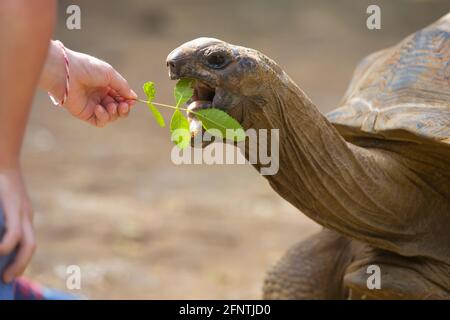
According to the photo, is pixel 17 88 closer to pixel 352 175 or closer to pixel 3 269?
pixel 3 269

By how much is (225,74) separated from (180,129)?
0.60 ft

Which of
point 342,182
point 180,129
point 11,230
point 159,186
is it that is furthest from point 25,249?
point 159,186

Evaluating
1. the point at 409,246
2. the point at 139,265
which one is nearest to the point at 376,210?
the point at 409,246

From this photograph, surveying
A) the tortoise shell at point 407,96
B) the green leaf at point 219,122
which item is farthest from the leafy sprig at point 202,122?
the tortoise shell at point 407,96

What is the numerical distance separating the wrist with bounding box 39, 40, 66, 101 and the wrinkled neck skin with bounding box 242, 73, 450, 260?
55 centimetres

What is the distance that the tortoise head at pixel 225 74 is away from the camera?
2.06 m

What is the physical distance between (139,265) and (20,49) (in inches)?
112

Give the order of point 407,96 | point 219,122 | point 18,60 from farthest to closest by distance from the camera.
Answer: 1. point 407,96
2. point 219,122
3. point 18,60

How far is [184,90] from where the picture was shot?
2.10 meters

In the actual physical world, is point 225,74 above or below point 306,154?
above

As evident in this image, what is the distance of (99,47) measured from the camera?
934cm

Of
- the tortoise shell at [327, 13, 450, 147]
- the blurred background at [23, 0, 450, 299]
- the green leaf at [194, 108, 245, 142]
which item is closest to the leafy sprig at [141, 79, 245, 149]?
the green leaf at [194, 108, 245, 142]

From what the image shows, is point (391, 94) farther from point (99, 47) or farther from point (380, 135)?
point (99, 47)
